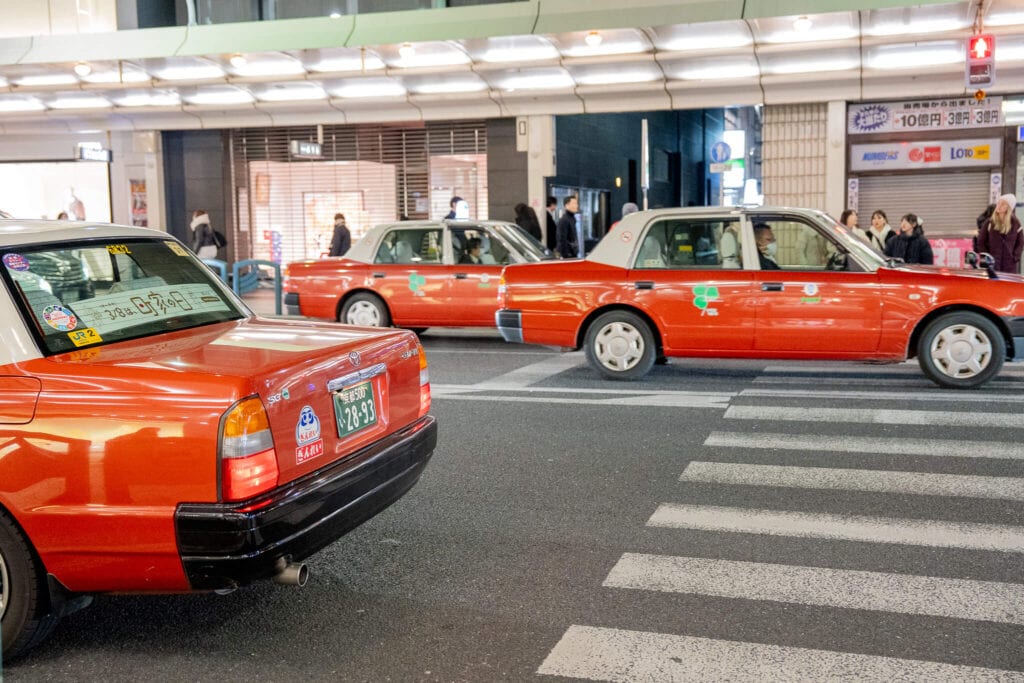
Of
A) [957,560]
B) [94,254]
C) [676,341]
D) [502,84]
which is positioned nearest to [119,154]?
[502,84]

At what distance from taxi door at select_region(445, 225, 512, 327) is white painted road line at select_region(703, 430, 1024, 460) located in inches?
227

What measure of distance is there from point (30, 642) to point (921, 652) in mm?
3291

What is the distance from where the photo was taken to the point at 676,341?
1001cm

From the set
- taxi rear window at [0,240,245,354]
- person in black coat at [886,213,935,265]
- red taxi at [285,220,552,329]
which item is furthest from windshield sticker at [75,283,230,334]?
person in black coat at [886,213,935,265]

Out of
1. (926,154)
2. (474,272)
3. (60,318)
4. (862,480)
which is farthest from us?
(926,154)

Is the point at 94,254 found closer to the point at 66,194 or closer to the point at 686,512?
the point at 686,512

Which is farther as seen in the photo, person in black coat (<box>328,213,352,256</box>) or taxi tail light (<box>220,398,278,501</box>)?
person in black coat (<box>328,213,352,256</box>)

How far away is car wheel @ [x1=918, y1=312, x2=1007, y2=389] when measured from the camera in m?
9.23

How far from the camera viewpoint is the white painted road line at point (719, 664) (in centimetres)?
371

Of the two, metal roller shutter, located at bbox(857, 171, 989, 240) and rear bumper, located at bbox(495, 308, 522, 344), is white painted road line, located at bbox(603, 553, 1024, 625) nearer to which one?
rear bumper, located at bbox(495, 308, 522, 344)

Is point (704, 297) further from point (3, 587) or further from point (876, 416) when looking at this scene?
point (3, 587)

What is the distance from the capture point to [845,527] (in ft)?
17.8

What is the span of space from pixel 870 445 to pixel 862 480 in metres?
0.94

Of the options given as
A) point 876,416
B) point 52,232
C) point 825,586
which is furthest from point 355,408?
point 876,416
